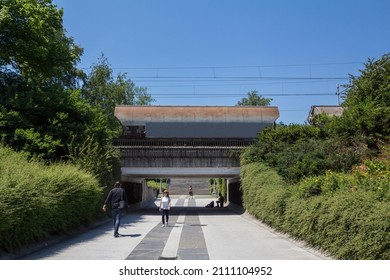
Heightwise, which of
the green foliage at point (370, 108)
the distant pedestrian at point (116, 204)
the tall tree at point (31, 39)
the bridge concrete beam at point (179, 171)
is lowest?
the distant pedestrian at point (116, 204)

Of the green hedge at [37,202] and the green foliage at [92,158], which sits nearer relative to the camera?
the green hedge at [37,202]

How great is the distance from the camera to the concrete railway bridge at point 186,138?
29344 millimetres

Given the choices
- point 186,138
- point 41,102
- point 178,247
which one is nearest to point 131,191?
point 186,138

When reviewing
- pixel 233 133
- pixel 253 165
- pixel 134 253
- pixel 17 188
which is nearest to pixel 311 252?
pixel 134 253

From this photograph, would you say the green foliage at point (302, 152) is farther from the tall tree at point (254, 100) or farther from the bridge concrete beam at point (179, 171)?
the tall tree at point (254, 100)

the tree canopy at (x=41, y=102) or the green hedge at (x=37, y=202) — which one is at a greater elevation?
the tree canopy at (x=41, y=102)

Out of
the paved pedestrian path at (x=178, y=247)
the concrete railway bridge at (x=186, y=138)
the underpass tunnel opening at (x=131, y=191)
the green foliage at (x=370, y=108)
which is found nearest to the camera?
the paved pedestrian path at (x=178, y=247)

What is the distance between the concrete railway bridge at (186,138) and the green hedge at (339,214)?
11.3 metres

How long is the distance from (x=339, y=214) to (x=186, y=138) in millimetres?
20687

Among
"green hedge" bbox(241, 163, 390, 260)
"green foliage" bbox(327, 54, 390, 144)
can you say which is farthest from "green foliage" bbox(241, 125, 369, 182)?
"green hedge" bbox(241, 163, 390, 260)

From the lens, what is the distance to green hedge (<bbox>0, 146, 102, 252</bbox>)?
32.1ft

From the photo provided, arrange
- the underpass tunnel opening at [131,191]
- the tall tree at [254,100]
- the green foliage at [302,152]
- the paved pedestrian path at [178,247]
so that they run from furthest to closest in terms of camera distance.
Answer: the tall tree at [254,100] < the underpass tunnel opening at [131,191] < the green foliage at [302,152] < the paved pedestrian path at [178,247]

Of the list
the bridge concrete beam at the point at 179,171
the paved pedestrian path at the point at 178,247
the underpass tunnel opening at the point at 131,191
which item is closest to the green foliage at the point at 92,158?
the paved pedestrian path at the point at 178,247

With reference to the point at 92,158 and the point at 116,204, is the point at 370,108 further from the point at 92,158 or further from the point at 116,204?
the point at 116,204
